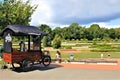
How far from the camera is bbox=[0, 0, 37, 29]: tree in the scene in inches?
829

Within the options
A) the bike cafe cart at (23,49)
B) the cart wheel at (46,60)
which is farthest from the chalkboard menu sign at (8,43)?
the cart wheel at (46,60)

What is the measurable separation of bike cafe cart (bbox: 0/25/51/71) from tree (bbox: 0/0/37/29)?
13.3 ft

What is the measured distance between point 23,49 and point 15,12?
18.5ft

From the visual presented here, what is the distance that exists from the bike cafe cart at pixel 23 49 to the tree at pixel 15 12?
4.07 meters

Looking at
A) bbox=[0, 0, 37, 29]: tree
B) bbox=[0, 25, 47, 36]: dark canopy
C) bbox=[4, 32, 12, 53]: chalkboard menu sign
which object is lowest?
bbox=[4, 32, 12, 53]: chalkboard menu sign

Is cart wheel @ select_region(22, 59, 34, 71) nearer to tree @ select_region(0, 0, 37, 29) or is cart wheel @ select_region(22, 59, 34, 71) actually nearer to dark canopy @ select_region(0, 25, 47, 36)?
dark canopy @ select_region(0, 25, 47, 36)

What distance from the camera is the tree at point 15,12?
829 inches

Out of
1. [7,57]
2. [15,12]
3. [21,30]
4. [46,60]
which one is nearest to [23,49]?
[7,57]

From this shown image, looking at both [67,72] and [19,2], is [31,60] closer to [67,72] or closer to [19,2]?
[67,72]

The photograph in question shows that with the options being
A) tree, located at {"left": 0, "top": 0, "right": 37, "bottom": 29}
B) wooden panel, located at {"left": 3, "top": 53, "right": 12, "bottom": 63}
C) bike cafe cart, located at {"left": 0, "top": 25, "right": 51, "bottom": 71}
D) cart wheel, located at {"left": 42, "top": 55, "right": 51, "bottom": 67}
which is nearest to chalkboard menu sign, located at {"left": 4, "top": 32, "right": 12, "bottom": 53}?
bike cafe cart, located at {"left": 0, "top": 25, "right": 51, "bottom": 71}

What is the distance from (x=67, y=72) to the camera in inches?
620

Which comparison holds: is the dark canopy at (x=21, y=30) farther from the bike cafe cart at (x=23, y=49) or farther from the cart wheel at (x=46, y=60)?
the cart wheel at (x=46, y=60)

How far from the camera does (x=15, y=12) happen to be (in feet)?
70.0

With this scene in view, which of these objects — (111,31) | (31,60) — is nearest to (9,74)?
(31,60)
